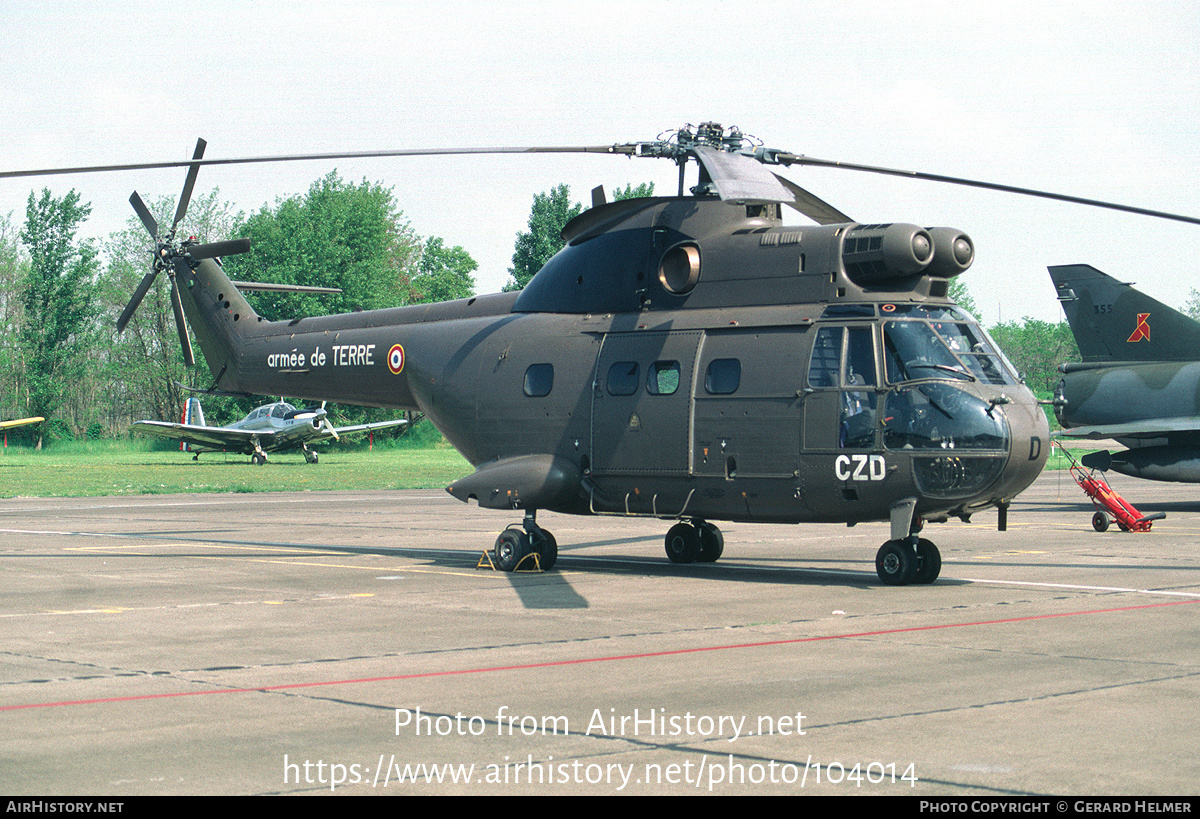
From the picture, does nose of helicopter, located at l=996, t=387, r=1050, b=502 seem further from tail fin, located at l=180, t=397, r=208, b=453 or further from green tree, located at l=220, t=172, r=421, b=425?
green tree, located at l=220, t=172, r=421, b=425

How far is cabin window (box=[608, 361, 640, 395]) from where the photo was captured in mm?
15805

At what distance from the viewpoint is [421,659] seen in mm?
9758

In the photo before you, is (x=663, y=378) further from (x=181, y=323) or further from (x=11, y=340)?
(x=11, y=340)

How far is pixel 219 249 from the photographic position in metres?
21.8

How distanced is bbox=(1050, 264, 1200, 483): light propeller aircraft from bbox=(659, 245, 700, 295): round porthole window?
664 inches

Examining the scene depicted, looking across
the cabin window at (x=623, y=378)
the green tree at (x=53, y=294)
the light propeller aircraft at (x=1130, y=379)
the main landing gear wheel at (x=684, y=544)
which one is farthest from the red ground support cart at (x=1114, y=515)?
the green tree at (x=53, y=294)

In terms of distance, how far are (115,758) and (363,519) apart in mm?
20620

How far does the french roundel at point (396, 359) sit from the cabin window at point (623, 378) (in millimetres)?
4052

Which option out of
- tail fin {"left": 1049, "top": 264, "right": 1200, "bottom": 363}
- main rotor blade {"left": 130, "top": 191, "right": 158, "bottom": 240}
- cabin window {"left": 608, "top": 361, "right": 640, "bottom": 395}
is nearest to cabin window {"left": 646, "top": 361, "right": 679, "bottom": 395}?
cabin window {"left": 608, "top": 361, "right": 640, "bottom": 395}

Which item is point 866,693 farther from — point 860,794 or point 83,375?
point 83,375

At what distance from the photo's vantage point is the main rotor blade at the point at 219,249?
21.1 meters

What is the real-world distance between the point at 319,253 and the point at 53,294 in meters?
21.7

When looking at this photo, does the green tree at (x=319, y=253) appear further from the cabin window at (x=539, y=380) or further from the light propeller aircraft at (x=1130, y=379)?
the cabin window at (x=539, y=380)

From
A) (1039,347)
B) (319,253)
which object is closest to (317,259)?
(319,253)
